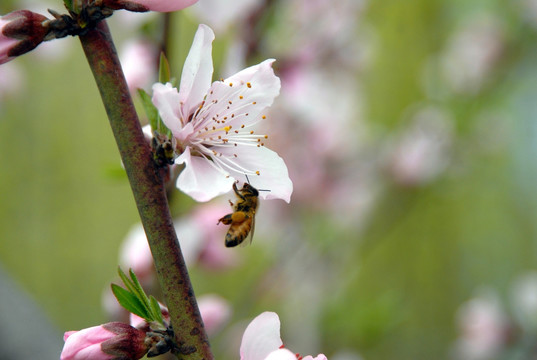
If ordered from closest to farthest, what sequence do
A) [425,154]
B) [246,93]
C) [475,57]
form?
[246,93]
[425,154]
[475,57]

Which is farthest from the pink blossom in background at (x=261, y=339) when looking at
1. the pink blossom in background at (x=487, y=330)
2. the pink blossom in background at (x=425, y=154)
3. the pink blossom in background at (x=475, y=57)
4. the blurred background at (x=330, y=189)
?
the pink blossom in background at (x=475, y=57)

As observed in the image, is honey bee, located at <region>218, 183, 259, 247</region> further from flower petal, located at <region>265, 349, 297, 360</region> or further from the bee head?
flower petal, located at <region>265, 349, 297, 360</region>

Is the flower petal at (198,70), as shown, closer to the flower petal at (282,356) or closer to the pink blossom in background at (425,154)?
the flower petal at (282,356)

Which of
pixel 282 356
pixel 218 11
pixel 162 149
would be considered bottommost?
pixel 282 356

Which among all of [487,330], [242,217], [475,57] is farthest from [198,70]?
[475,57]

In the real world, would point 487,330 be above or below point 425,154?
below

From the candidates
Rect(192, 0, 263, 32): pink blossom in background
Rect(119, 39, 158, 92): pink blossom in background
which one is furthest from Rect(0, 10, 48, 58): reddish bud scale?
Rect(192, 0, 263, 32): pink blossom in background

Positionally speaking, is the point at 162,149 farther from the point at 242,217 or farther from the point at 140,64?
the point at 140,64

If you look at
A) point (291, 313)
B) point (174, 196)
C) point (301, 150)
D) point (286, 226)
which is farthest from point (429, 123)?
point (174, 196)
